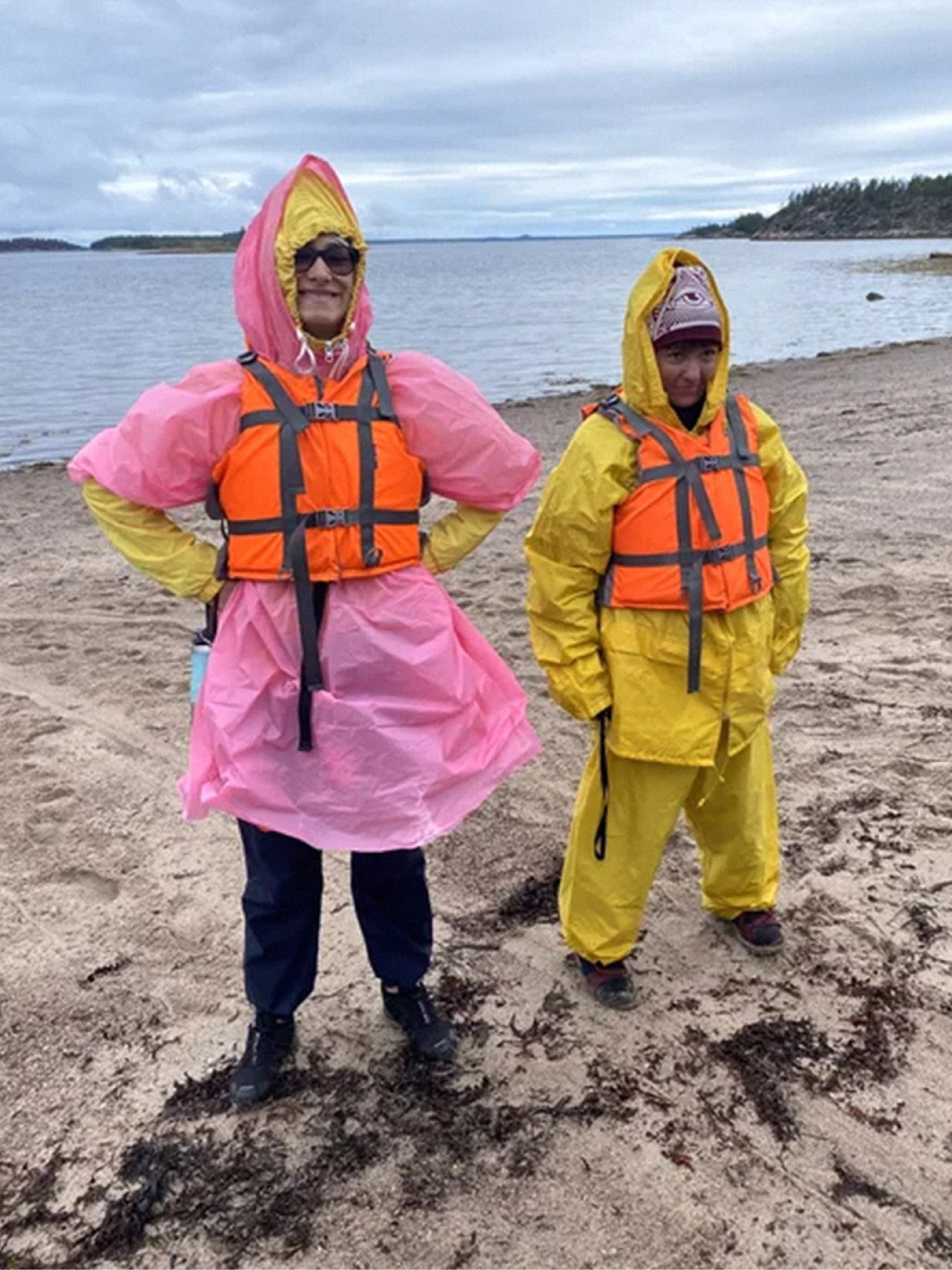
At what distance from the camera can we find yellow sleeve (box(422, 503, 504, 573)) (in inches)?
126

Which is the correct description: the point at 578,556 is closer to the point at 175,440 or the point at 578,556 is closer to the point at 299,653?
the point at 299,653

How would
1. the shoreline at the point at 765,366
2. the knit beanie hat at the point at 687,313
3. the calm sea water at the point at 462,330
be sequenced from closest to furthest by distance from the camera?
the knit beanie hat at the point at 687,313
the shoreline at the point at 765,366
the calm sea water at the point at 462,330

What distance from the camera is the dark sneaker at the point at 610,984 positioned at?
11.6ft

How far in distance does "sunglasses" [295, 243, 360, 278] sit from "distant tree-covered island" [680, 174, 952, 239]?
121 m

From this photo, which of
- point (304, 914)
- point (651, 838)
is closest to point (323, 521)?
point (304, 914)

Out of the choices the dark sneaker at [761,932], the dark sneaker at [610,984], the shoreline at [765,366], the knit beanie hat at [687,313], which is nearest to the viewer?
the knit beanie hat at [687,313]

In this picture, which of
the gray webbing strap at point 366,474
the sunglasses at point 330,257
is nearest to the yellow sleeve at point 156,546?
the gray webbing strap at point 366,474

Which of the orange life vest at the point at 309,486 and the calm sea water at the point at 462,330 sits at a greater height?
the orange life vest at the point at 309,486

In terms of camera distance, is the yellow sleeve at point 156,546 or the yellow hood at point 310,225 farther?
the yellow sleeve at point 156,546

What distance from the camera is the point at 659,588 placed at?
3219 millimetres

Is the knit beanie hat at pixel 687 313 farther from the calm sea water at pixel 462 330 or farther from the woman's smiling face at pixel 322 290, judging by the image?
the calm sea water at pixel 462 330

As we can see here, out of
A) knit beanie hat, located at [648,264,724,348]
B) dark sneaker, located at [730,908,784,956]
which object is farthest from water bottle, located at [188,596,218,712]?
dark sneaker, located at [730,908,784,956]

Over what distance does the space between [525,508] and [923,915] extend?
22.5 feet

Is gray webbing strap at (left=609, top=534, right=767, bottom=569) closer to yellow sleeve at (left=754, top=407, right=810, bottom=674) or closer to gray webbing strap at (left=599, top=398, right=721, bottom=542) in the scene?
gray webbing strap at (left=599, top=398, right=721, bottom=542)
